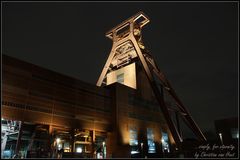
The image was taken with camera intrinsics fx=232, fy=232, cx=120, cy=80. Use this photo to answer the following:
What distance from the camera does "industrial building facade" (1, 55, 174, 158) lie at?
25828mm

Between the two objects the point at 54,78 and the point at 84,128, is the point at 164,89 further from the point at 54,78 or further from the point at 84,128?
the point at 54,78

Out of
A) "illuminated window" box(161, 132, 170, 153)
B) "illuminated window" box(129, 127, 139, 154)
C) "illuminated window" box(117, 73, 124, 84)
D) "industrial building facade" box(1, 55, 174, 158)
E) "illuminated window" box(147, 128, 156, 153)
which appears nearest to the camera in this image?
"industrial building facade" box(1, 55, 174, 158)

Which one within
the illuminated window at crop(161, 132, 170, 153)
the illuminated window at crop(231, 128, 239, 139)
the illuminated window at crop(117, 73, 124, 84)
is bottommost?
the illuminated window at crop(161, 132, 170, 153)

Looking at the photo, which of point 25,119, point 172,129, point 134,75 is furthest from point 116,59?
point 25,119

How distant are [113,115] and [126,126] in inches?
112

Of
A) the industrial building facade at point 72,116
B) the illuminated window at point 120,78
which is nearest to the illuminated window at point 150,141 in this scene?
the industrial building facade at point 72,116

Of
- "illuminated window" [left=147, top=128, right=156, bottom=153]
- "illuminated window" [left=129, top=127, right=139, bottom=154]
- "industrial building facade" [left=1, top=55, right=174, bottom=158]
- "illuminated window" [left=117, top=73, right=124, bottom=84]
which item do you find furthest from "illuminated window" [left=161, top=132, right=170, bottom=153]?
A: "illuminated window" [left=117, top=73, right=124, bottom=84]

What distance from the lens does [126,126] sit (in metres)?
37.1

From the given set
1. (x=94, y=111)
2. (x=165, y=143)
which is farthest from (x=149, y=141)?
(x=94, y=111)

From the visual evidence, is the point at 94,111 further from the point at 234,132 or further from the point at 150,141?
the point at 234,132

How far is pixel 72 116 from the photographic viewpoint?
30.7 metres

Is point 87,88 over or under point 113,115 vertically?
over

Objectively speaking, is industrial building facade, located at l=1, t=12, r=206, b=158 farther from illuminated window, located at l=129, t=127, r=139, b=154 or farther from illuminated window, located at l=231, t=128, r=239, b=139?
illuminated window, located at l=231, t=128, r=239, b=139

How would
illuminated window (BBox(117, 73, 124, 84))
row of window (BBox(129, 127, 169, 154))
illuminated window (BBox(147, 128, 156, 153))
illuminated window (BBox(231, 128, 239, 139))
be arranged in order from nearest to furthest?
row of window (BBox(129, 127, 169, 154)), illuminated window (BBox(147, 128, 156, 153)), illuminated window (BBox(231, 128, 239, 139)), illuminated window (BBox(117, 73, 124, 84))
